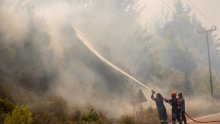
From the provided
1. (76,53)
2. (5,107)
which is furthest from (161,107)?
(76,53)

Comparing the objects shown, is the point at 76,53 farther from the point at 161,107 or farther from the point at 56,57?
the point at 161,107

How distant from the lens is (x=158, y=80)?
40.4 meters

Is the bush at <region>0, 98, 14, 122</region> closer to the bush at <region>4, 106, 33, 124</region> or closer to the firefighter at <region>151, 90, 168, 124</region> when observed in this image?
the bush at <region>4, 106, 33, 124</region>

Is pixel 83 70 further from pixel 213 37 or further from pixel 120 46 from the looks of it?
pixel 213 37

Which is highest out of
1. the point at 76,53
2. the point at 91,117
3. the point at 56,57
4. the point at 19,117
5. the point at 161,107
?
the point at 76,53

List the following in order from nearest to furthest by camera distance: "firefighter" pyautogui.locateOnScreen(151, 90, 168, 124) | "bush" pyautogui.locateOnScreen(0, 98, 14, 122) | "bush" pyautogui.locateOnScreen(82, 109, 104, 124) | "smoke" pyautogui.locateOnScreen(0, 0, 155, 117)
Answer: "bush" pyautogui.locateOnScreen(0, 98, 14, 122) < "firefighter" pyautogui.locateOnScreen(151, 90, 168, 124) < "bush" pyautogui.locateOnScreen(82, 109, 104, 124) < "smoke" pyautogui.locateOnScreen(0, 0, 155, 117)

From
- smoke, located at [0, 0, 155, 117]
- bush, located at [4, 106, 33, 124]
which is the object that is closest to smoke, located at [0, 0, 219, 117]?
smoke, located at [0, 0, 155, 117]

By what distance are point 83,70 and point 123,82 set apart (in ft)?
14.6

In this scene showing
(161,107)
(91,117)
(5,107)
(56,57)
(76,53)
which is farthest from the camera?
(76,53)

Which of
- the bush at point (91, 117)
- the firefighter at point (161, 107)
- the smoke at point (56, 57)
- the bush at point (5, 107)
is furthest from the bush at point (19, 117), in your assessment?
the firefighter at point (161, 107)

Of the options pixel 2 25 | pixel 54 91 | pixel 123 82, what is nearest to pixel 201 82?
pixel 123 82

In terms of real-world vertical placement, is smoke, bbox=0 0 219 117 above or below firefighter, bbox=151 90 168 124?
above

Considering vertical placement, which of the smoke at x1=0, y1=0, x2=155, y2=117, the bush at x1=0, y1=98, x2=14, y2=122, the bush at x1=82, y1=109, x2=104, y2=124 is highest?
the smoke at x1=0, y1=0, x2=155, y2=117

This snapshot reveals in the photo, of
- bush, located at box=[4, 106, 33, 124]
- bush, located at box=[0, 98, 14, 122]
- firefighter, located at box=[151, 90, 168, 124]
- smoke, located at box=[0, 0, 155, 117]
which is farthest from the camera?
smoke, located at box=[0, 0, 155, 117]
